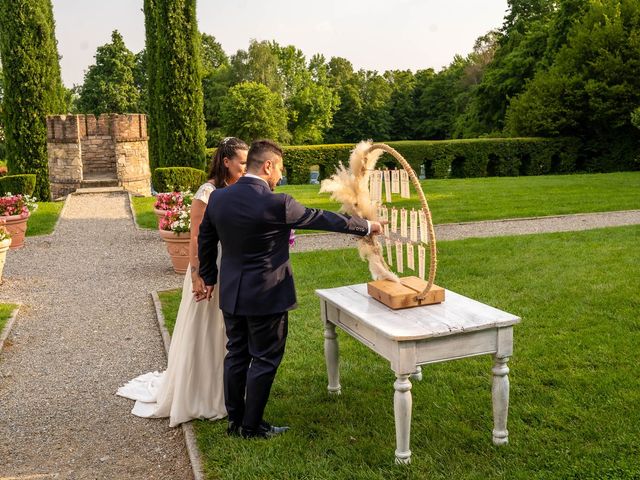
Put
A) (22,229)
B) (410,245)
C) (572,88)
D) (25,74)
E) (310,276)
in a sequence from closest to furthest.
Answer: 1. (410,245)
2. (310,276)
3. (22,229)
4. (25,74)
5. (572,88)

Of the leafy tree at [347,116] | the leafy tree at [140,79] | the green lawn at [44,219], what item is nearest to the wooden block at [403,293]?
the green lawn at [44,219]

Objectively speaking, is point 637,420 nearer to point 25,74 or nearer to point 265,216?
point 265,216

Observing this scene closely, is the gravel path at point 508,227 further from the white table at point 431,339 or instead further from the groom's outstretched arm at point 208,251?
the white table at point 431,339

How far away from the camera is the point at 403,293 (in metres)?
3.94

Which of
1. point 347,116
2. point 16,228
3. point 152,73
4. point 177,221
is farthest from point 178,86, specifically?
point 347,116

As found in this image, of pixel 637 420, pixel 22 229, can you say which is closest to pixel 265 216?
pixel 637 420

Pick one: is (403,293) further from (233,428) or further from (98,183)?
(98,183)

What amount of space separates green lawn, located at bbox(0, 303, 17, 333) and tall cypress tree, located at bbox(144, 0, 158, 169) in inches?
583

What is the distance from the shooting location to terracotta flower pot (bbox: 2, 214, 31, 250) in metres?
11.4

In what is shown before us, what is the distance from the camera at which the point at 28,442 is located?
172 inches

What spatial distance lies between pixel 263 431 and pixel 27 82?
18.7 meters

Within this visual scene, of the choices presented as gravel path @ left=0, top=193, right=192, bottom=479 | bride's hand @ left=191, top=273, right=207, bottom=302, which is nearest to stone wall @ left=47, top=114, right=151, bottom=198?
gravel path @ left=0, top=193, right=192, bottom=479

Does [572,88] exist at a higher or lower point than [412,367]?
higher

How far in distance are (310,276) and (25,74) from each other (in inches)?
590
